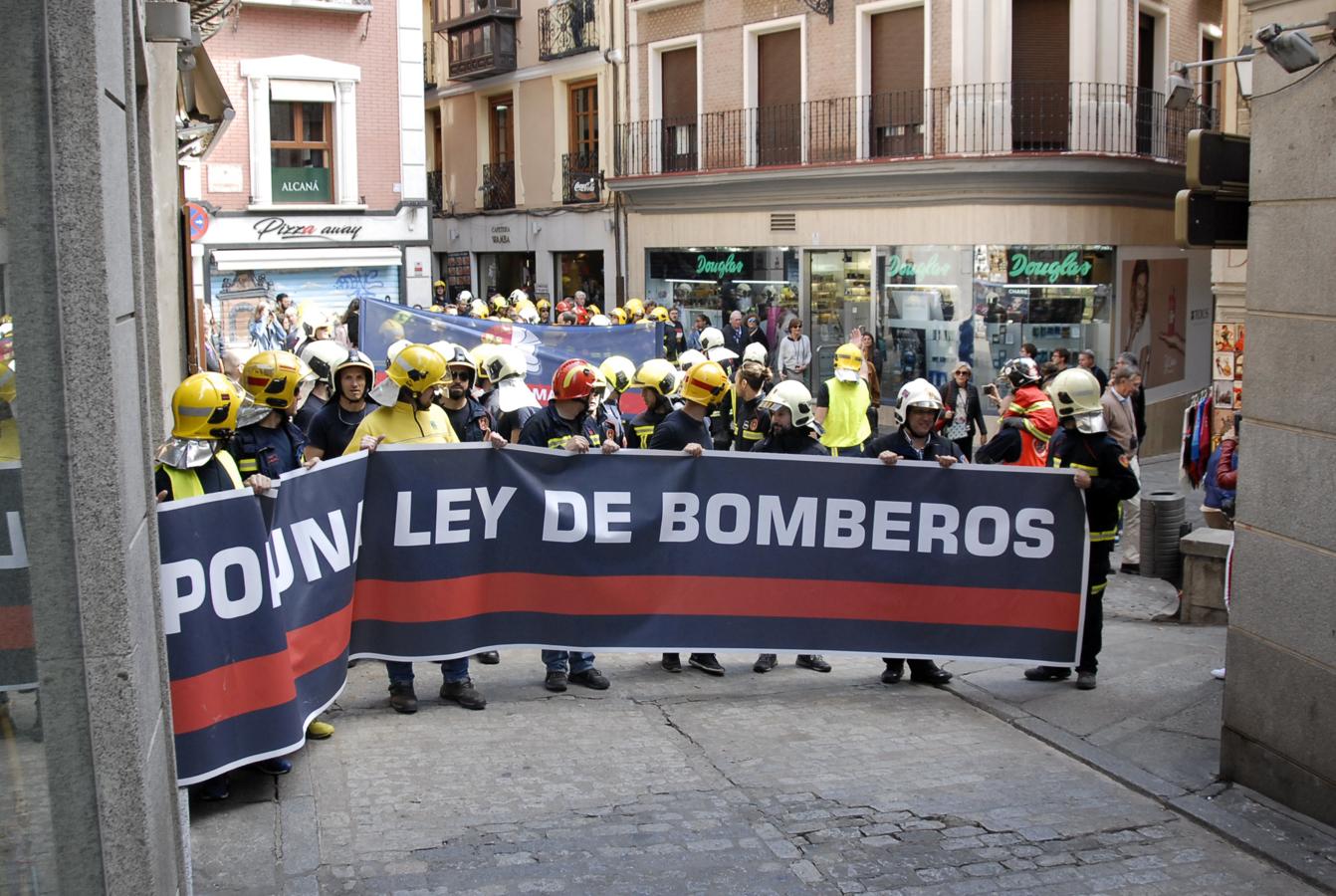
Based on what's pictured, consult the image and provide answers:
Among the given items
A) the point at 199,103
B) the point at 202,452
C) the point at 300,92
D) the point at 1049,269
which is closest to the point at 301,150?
the point at 300,92

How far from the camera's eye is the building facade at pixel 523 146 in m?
31.3

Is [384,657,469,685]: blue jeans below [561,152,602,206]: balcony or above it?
below

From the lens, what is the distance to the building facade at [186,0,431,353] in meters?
27.3

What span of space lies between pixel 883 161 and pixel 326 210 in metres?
11.5

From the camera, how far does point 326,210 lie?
28.5 meters

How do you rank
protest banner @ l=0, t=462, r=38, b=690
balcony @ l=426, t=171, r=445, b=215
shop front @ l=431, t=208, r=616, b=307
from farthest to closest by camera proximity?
balcony @ l=426, t=171, r=445, b=215 → shop front @ l=431, t=208, r=616, b=307 → protest banner @ l=0, t=462, r=38, b=690

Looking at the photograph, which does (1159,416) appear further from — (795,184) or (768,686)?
(768,686)

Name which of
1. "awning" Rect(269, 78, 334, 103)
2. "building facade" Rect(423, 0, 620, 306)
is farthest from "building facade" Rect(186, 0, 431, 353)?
"building facade" Rect(423, 0, 620, 306)

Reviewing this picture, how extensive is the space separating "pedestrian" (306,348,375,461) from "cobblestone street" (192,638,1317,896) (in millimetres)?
1483

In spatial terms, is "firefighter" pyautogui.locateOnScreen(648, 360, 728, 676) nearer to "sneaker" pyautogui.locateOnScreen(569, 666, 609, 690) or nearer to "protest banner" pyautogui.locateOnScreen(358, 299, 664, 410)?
"sneaker" pyautogui.locateOnScreen(569, 666, 609, 690)

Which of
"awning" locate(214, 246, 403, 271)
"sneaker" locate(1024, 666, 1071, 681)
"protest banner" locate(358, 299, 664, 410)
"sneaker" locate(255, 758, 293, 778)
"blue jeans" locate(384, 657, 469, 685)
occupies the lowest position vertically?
"sneaker" locate(1024, 666, 1071, 681)

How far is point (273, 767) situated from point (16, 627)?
288 centimetres

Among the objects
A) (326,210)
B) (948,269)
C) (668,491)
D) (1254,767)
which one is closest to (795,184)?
(948,269)

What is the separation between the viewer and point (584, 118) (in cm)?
3222
